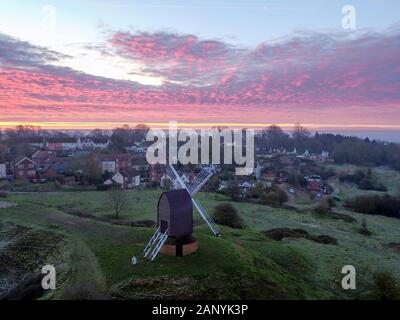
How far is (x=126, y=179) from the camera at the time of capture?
70312 millimetres

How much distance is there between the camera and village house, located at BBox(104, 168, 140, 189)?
67.3 metres

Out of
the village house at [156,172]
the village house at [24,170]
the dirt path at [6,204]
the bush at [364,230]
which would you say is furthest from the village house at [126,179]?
the bush at [364,230]

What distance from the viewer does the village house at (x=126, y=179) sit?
67.3 m

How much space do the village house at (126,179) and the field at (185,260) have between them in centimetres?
2224

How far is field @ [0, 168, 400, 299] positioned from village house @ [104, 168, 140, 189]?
73.0 ft

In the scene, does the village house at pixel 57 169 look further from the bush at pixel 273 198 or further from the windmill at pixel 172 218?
the windmill at pixel 172 218

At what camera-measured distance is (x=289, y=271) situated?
27.1 metres

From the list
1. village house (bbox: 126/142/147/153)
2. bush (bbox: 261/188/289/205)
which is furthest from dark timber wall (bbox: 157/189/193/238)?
village house (bbox: 126/142/147/153)

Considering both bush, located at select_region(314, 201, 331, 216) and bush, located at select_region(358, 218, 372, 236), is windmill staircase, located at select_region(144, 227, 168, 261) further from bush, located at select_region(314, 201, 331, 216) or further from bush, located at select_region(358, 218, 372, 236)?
bush, located at select_region(314, 201, 331, 216)

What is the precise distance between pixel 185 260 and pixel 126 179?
4885 cm

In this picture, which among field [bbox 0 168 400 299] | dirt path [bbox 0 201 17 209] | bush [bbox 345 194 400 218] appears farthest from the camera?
bush [bbox 345 194 400 218]

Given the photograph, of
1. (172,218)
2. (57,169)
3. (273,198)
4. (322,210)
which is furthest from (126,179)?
(172,218)

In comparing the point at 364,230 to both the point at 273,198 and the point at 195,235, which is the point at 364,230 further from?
the point at 195,235
